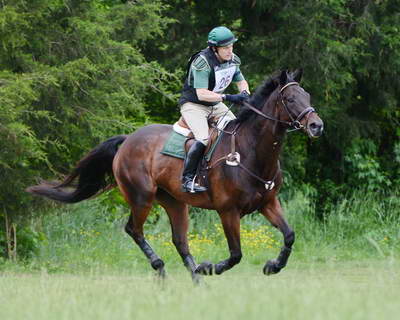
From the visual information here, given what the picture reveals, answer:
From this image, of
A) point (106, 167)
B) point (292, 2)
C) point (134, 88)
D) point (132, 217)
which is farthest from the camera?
point (292, 2)

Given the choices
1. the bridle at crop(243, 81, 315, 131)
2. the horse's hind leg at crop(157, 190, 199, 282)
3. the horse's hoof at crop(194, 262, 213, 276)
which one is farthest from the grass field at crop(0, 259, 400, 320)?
the horse's hind leg at crop(157, 190, 199, 282)

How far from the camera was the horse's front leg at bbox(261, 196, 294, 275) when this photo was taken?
402 inches

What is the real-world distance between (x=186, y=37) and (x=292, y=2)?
242 centimetres

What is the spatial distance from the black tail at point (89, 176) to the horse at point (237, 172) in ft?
2.40

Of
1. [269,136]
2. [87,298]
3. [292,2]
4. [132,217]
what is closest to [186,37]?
[292,2]

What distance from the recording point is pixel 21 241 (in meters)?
15.1

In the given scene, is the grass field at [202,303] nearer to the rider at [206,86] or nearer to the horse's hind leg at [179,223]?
the rider at [206,86]

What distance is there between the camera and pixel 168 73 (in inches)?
597

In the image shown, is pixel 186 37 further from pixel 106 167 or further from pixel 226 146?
pixel 226 146

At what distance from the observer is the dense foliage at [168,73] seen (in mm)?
13555

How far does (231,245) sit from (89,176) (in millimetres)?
3187

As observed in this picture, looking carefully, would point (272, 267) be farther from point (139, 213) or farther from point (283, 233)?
point (139, 213)

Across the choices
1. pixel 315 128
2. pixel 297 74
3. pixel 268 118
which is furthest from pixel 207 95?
pixel 315 128

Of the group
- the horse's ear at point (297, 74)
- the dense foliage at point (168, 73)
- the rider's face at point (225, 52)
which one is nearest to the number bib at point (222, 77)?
the rider's face at point (225, 52)
